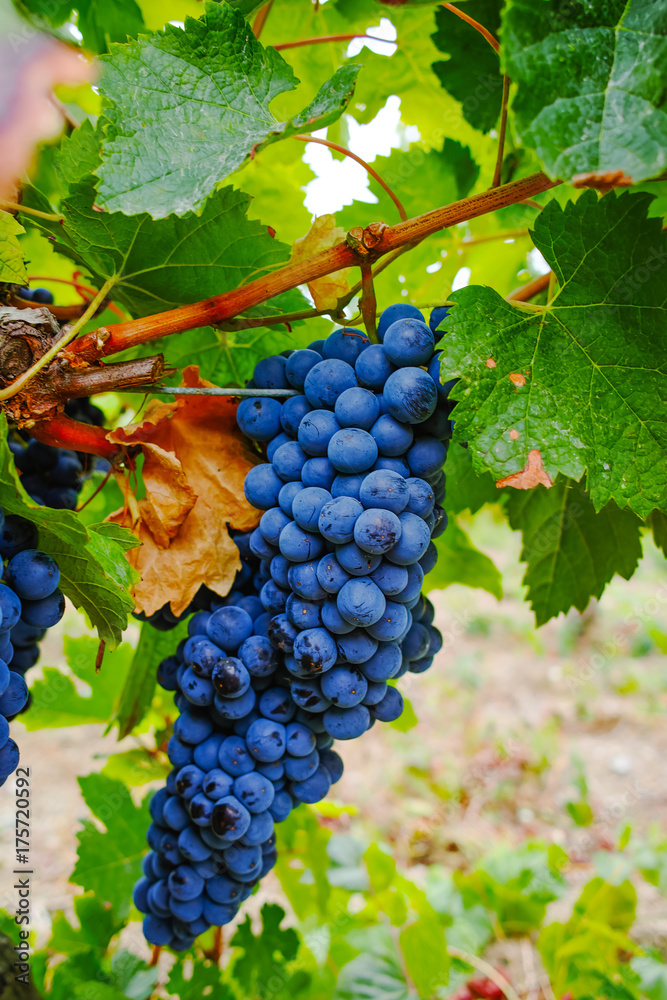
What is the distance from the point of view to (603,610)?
16.0 ft

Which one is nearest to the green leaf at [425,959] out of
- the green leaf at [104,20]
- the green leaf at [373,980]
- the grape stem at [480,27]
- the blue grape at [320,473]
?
the green leaf at [373,980]

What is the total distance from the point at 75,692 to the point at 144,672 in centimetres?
42

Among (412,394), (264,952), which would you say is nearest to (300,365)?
(412,394)

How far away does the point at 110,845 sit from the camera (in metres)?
1.11

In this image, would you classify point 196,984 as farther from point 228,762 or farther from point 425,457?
point 425,457

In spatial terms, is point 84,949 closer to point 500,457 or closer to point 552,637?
point 500,457

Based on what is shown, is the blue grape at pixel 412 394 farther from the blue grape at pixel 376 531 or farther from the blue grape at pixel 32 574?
the blue grape at pixel 32 574

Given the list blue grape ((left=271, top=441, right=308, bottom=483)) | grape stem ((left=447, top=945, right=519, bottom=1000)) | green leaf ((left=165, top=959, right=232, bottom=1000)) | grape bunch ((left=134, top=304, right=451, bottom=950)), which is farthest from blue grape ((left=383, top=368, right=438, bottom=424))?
grape stem ((left=447, top=945, right=519, bottom=1000))

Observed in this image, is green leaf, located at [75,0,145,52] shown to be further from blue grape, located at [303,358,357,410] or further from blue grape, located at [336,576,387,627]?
blue grape, located at [336,576,387,627]

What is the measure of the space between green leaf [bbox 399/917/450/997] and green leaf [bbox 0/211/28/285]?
1325 millimetres

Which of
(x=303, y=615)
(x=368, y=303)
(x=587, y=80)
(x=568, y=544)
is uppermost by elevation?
(x=587, y=80)

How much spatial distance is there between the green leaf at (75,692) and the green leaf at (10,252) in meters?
0.74

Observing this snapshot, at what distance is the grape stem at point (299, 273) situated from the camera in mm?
583

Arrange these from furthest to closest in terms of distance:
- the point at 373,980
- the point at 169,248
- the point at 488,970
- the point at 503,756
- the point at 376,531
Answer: the point at 503,756 → the point at 488,970 → the point at 373,980 → the point at 169,248 → the point at 376,531
